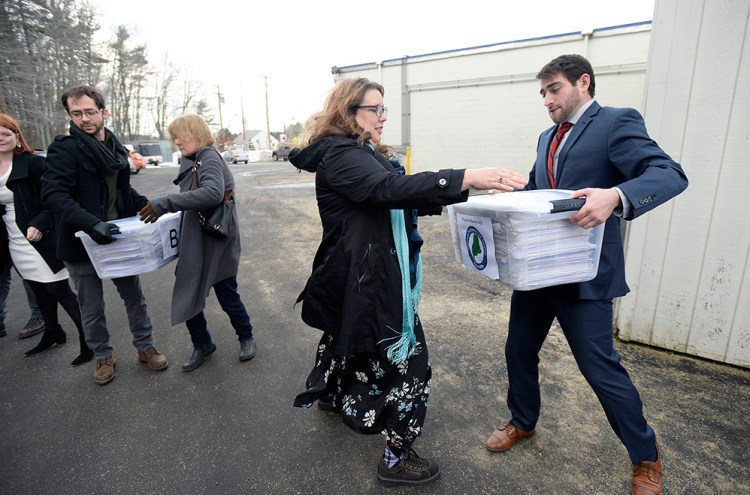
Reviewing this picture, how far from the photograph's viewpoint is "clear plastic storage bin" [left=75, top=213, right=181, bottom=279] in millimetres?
2803

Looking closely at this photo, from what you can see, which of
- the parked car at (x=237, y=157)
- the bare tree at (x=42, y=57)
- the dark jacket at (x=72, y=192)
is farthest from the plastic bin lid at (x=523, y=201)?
the parked car at (x=237, y=157)

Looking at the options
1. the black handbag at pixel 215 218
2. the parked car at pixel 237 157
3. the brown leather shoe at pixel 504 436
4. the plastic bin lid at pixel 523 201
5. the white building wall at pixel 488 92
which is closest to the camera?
the plastic bin lid at pixel 523 201

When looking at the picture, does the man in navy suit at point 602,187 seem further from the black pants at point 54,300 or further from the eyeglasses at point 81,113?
the black pants at point 54,300

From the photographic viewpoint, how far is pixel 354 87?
197cm

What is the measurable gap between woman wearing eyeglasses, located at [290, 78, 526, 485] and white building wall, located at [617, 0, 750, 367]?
6.68ft

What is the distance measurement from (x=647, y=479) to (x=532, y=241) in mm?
1323

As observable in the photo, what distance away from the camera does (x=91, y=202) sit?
2979mm

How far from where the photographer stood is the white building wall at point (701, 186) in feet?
8.83

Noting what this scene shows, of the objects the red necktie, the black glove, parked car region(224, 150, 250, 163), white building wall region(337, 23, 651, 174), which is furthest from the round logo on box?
parked car region(224, 150, 250, 163)

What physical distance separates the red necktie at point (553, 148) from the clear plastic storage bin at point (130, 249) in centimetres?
253

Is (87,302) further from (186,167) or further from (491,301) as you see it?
(491,301)

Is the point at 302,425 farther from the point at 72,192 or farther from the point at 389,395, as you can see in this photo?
the point at 72,192

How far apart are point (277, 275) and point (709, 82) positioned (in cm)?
487

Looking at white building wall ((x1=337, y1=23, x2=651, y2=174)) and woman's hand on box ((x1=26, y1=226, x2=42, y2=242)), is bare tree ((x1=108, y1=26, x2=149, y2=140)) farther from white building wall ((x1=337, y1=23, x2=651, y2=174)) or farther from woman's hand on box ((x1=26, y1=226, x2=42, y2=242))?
woman's hand on box ((x1=26, y1=226, x2=42, y2=242))
